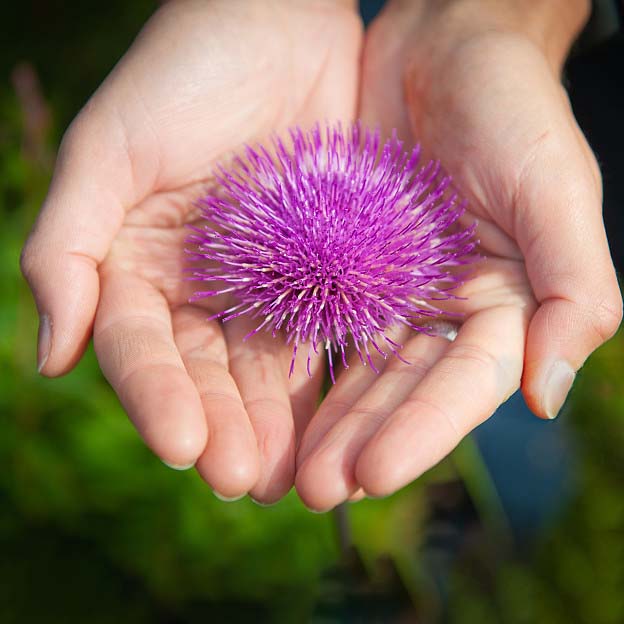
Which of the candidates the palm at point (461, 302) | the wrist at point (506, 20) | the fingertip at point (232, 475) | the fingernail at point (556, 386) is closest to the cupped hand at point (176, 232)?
the fingertip at point (232, 475)

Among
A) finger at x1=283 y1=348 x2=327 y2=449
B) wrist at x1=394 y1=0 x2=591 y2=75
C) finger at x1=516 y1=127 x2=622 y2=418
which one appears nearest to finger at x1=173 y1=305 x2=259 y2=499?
finger at x1=283 y1=348 x2=327 y2=449

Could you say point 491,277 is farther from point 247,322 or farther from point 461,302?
point 247,322

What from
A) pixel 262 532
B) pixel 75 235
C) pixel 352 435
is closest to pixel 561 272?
pixel 352 435

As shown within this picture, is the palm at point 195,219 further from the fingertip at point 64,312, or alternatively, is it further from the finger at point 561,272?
the finger at point 561,272

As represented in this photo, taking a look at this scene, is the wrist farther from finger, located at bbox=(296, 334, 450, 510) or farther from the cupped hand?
finger, located at bbox=(296, 334, 450, 510)

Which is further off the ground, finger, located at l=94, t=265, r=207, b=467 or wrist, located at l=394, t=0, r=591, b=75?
finger, located at l=94, t=265, r=207, b=467

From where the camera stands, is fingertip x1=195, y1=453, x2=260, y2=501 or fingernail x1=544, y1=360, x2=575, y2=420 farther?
fingernail x1=544, y1=360, x2=575, y2=420
